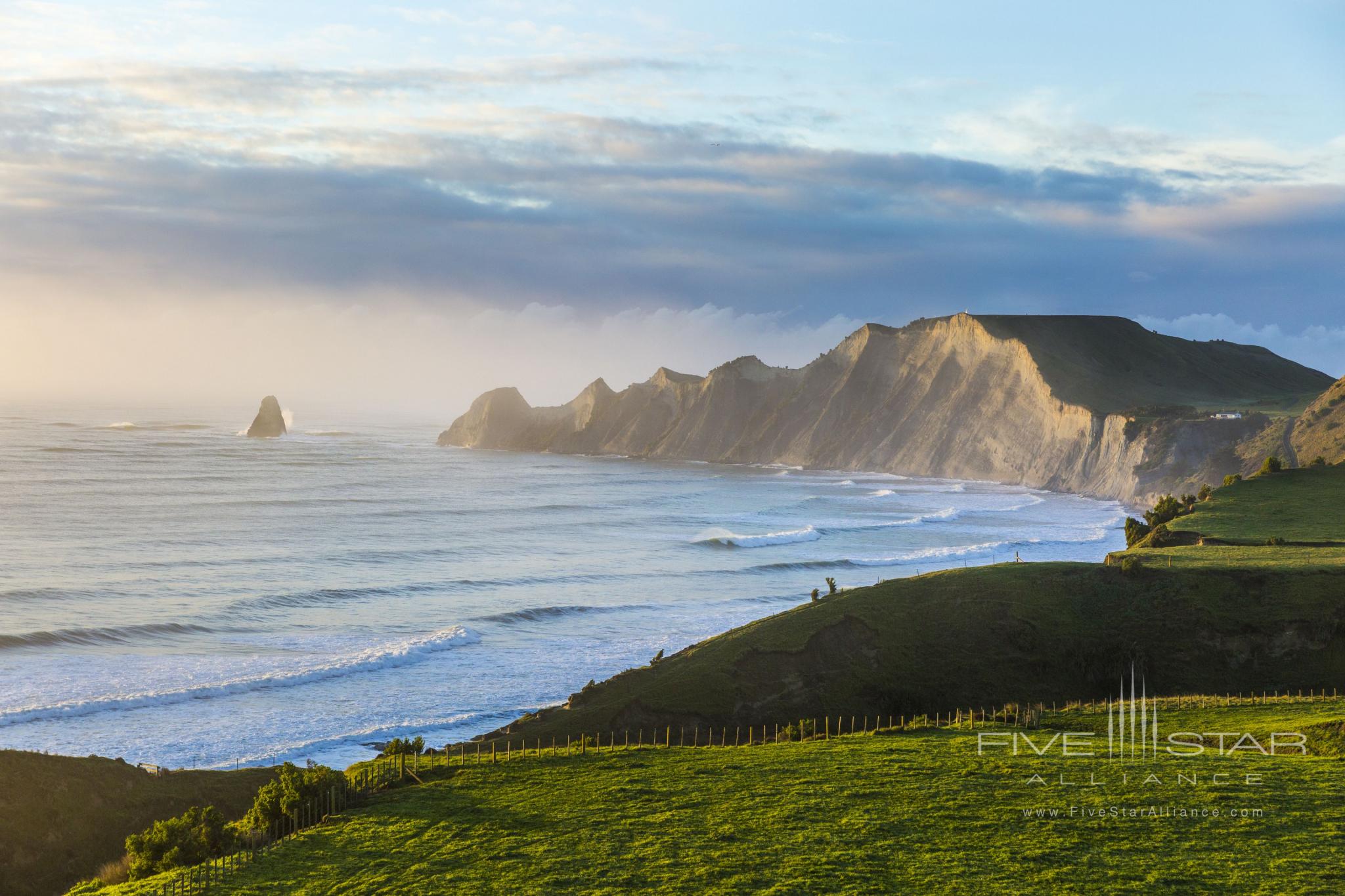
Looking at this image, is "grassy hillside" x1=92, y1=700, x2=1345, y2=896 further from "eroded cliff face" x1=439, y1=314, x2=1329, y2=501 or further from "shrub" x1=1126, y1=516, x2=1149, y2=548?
"eroded cliff face" x1=439, y1=314, x2=1329, y2=501

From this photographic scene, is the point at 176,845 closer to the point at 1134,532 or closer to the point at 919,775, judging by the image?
the point at 919,775

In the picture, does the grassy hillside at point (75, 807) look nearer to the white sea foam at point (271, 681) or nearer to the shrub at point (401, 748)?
the shrub at point (401, 748)

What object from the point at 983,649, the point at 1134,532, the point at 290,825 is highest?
the point at 1134,532

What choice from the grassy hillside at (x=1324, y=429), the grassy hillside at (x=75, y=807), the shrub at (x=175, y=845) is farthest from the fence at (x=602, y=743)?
the grassy hillside at (x=1324, y=429)

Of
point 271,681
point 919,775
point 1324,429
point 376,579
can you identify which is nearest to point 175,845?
point 919,775

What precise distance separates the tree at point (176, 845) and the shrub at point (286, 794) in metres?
0.97

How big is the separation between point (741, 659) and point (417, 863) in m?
20.9

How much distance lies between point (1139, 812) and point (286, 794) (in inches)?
749

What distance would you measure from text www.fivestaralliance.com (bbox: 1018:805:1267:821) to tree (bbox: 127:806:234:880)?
17445 mm

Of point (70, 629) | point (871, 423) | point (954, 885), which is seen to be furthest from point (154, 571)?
point (871, 423)

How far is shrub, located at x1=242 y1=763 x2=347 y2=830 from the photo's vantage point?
2400cm

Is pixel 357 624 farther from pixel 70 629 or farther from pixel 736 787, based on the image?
pixel 736 787

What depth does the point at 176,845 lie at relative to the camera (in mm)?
22312

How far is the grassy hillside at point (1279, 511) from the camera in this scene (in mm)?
58125
